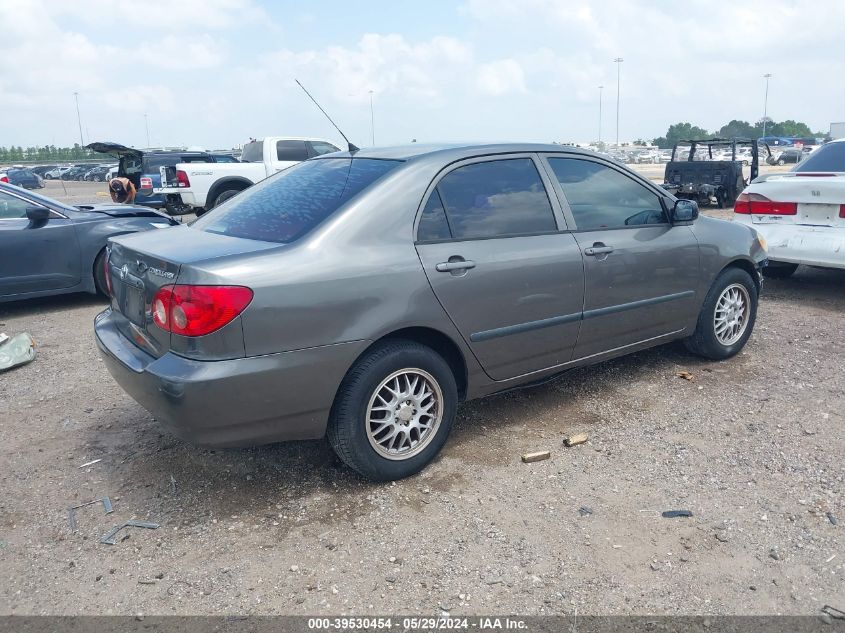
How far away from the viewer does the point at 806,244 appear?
6.78 m

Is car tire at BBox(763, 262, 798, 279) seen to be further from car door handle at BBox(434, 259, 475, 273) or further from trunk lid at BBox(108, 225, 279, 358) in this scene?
trunk lid at BBox(108, 225, 279, 358)

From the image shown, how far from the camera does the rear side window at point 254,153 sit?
1593 centimetres

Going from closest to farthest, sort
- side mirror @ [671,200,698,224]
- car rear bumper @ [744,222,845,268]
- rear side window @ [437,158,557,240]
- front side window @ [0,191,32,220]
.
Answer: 1. rear side window @ [437,158,557,240]
2. side mirror @ [671,200,698,224]
3. car rear bumper @ [744,222,845,268]
4. front side window @ [0,191,32,220]

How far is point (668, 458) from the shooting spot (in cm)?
377

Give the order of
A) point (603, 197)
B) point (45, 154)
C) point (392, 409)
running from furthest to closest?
point (45, 154) < point (603, 197) < point (392, 409)

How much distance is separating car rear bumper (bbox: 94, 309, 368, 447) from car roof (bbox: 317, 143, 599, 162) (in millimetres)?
1190

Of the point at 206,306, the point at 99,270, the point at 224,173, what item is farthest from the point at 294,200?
the point at 224,173

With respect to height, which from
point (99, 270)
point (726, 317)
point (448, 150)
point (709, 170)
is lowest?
point (726, 317)

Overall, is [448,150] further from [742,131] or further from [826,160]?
[742,131]

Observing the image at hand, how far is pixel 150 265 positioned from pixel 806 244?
608 cm

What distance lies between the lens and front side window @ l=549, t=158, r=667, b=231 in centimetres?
426

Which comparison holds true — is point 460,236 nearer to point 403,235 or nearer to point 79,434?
point 403,235

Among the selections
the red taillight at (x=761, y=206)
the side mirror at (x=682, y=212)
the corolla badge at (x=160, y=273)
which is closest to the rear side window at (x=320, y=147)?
the red taillight at (x=761, y=206)

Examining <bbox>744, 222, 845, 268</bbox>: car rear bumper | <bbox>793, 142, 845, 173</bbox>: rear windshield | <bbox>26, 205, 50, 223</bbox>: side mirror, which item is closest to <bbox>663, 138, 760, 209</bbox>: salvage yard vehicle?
<bbox>793, 142, 845, 173</bbox>: rear windshield
